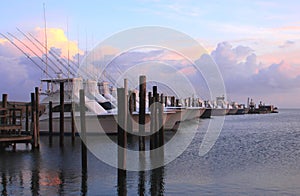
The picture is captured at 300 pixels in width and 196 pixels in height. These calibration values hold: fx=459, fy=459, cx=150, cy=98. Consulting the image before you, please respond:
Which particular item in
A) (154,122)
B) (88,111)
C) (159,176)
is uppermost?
(88,111)

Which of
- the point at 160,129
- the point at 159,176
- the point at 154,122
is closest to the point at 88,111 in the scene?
the point at 154,122

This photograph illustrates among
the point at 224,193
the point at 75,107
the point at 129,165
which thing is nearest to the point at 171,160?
the point at 129,165

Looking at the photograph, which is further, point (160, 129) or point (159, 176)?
point (160, 129)

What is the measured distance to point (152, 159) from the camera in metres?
25.4

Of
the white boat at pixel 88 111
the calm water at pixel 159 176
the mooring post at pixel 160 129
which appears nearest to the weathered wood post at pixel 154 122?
the mooring post at pixel 160 129

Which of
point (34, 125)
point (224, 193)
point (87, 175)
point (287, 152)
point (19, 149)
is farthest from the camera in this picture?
point (287, 152)

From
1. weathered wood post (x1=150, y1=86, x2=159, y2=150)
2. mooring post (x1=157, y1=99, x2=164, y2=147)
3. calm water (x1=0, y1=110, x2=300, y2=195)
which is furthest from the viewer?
weathered wood post (x1=150, y1=86, x2=159, y2=150)

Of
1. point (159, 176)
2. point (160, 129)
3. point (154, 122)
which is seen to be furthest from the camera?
point (154, 122)

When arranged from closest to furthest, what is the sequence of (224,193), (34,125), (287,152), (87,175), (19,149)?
(224,193)
(87,175)
(34,125)
(19,149)
(287,152)

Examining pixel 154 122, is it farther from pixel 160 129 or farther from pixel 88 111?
pixel 88 111

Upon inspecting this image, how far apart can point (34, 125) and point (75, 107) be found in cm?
1277

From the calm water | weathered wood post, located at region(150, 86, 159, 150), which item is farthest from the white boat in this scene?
weathered wood post, located at region(150, 86, 159, 150)

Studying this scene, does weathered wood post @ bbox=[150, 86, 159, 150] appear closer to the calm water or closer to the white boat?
the calm water

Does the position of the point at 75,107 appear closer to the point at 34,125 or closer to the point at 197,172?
the point at 34,125
